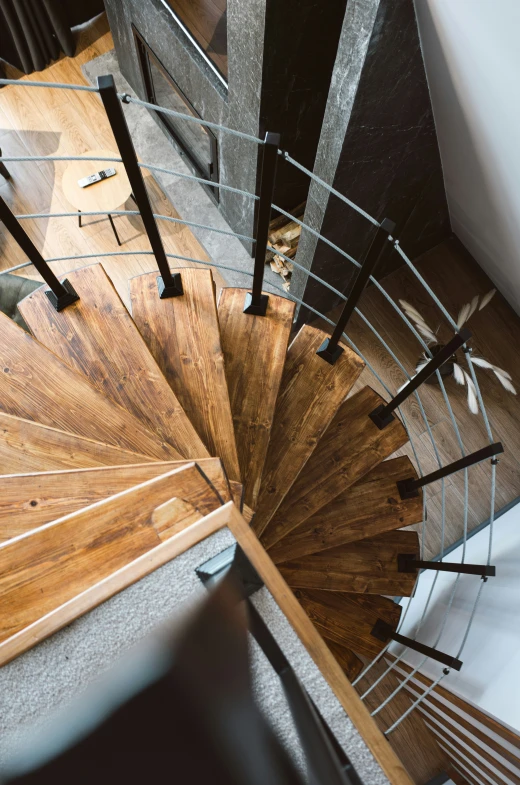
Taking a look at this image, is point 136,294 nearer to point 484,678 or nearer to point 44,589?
point 44,589

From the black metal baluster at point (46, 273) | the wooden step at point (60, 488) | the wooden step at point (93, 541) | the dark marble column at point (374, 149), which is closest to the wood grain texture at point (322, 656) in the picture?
the wooden step at point (93, 541)

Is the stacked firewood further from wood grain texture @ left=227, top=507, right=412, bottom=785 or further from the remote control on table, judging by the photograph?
wood grain texture @ left=227, top=507, right=412, bottom=785

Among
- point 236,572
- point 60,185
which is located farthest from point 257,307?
point 60,185

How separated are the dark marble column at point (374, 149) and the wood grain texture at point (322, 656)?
1739 mm

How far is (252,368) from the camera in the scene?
2209mm

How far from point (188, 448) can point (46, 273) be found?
0.72 metres

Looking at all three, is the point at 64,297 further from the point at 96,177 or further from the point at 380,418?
the point at 96,177

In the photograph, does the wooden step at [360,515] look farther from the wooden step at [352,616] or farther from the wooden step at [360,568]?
the wooden step at [352,616]

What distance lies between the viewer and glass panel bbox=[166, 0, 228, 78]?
298cm

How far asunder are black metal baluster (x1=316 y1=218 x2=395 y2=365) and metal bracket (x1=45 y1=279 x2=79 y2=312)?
94 centimetres

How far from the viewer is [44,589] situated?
1.22m

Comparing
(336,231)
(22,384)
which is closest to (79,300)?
(22,384)

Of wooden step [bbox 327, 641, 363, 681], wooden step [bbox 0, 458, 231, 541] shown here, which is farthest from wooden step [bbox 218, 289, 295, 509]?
wooden step [bbox 327, 641, 363, 681]

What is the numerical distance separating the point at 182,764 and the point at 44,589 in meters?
0.46
